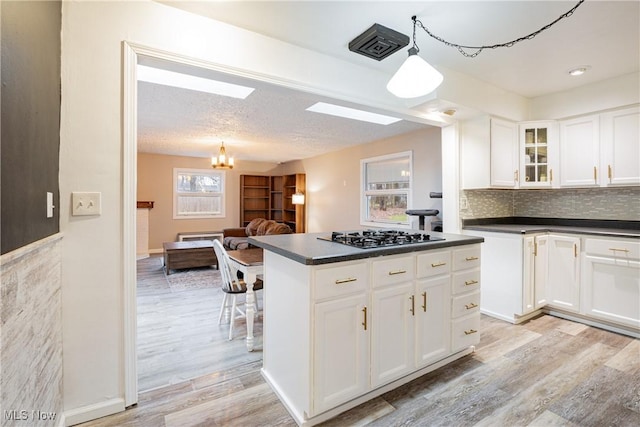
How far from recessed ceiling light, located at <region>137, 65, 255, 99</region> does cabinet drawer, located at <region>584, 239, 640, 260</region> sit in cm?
349

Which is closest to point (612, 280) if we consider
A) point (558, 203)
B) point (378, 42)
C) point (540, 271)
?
point (540, 271)

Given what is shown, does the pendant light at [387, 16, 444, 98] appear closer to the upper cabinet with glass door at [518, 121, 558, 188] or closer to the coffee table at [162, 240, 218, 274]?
the upper cabinet with glass door at [518, 121, 558, 188]

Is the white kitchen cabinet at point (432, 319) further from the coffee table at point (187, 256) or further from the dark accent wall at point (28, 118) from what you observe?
the coffee table at point (187, 256)

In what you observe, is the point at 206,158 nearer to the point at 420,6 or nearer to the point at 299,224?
the point at 299,224

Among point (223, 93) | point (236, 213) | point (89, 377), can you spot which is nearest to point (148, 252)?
point (236, 213)

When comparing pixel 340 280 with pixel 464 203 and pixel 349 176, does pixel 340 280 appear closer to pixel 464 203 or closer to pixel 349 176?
pixel 464 203

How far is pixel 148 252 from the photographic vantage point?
22.3 ft

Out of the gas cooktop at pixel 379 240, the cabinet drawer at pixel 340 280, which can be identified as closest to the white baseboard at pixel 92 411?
the cabinet drawer at pixel 340 280

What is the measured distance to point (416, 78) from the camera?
69.2 inches

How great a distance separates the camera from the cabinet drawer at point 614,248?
8.43 ft

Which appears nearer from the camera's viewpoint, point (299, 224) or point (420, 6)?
point (420, 6)

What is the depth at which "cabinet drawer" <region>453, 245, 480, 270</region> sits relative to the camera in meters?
2.18

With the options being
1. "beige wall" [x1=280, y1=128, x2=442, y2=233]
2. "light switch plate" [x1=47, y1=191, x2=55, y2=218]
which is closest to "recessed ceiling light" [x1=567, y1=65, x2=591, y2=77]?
"beige wall" [x1=280, y1=128, x2=442, y2=233]

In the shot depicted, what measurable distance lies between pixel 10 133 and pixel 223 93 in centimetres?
245
